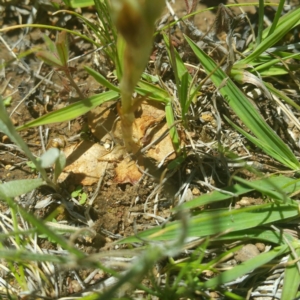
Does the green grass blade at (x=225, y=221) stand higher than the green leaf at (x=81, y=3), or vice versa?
the green leaf at (x=81, y=3)

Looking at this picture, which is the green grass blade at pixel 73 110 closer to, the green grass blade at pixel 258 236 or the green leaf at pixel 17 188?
the green leaf at pixel 17 188

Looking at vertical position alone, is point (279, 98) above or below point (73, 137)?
below

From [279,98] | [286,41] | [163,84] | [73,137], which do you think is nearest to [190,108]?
[163,84]

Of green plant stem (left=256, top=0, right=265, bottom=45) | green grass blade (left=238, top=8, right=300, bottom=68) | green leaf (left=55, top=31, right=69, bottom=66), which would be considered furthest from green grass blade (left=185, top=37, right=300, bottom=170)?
green leaf (left=55, top=31, right=69, bottom=66)

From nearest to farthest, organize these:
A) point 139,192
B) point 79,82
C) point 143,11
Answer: point 143,11 < point 139,192 < point 79,82

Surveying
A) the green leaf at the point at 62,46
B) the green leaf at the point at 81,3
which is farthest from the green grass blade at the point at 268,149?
the green leaf at the point at 81,3

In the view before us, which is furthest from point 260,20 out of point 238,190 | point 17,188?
point 17,188

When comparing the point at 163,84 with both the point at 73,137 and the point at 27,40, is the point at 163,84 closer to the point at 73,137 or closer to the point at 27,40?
the point at 73,137
